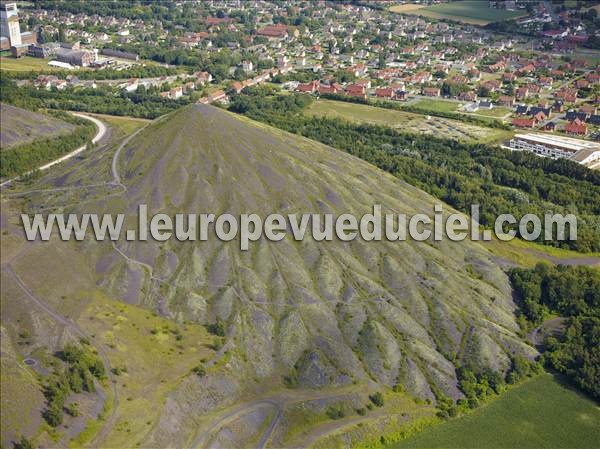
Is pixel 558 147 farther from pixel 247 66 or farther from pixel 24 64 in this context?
pixel 24 64

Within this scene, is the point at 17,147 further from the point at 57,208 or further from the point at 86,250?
the point at 86,250

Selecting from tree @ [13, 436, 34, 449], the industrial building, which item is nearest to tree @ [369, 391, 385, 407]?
tree @ [13, 436, 34, 449]

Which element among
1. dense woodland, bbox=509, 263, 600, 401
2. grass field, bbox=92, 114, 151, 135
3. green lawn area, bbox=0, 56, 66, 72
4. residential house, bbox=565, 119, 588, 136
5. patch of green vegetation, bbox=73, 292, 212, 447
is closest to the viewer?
patch of green vegetation, bbox=73, 292, 212, 447

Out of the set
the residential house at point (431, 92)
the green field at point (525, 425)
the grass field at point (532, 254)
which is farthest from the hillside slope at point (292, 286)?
the residential house at point (431, 92)

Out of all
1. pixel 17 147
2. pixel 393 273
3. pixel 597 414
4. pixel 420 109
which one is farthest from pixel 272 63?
pixel 597 414

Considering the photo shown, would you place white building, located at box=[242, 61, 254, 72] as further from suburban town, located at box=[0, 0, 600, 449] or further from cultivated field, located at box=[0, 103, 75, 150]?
suburban town, located at box=[0, 0, 600, 449]

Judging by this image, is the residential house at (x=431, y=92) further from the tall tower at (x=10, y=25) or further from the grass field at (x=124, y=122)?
the tall tower at (x=10, y=25)
